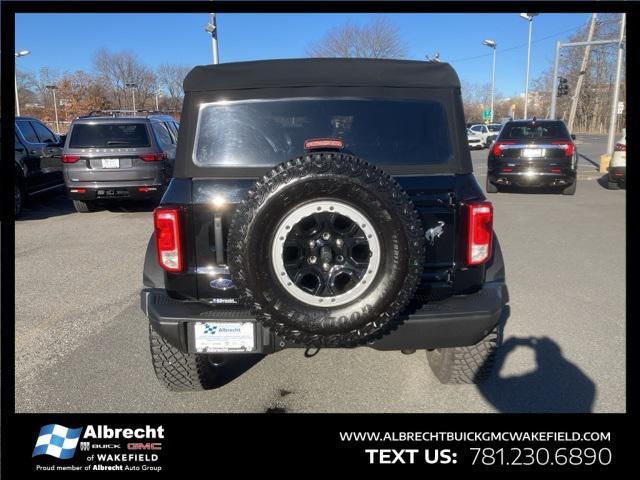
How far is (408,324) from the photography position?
96.7 inches

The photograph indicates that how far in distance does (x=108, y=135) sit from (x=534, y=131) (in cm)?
894

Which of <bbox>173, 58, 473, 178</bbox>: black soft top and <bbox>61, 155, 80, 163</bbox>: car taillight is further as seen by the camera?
<bbox>61, 155, 80, 163</bbox>: car taillight

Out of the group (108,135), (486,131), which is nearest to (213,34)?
(108,135)

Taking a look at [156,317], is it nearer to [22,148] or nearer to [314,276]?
[314,276]

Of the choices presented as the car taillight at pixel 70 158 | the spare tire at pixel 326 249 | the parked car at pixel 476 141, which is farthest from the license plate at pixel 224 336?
the parked car at pixel 476 141

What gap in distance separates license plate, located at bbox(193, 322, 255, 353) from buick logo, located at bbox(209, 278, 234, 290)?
207 mm

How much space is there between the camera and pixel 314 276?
2.38 metres

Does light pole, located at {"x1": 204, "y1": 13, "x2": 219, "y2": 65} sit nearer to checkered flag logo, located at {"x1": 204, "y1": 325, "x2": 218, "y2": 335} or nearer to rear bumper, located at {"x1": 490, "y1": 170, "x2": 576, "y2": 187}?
rear bumper, located at {"x1": 490, "y1": 170, "x2": 576, "y2": 187}

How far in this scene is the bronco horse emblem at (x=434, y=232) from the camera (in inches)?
102

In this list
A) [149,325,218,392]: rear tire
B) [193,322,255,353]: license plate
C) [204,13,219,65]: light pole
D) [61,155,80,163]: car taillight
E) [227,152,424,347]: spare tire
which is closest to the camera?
[227,152,424,347]: spare tire

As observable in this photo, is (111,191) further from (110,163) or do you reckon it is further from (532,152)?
(532,152)

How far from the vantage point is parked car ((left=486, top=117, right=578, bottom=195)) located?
1032 centimetres

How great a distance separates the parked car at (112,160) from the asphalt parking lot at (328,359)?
2550mm

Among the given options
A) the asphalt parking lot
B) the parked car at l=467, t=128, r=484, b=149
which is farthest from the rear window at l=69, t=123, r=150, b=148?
the parked car at l=467, t=128, r=484, b=149
